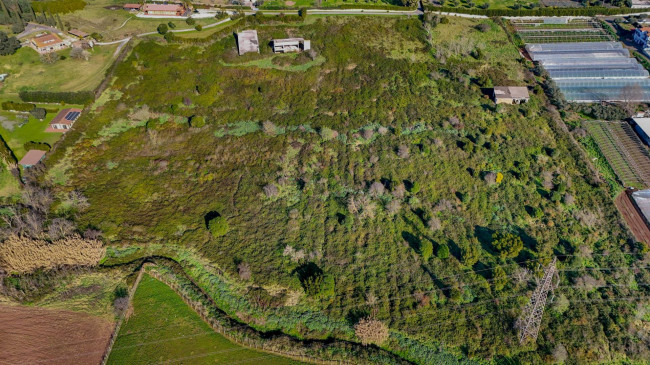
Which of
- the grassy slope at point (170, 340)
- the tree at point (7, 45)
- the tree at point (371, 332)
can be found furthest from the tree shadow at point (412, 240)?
the tree at point (7, 45)

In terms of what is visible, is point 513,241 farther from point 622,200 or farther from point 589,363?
point 622,200

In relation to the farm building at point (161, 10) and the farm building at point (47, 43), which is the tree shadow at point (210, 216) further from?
the farm building at point (161, 10)

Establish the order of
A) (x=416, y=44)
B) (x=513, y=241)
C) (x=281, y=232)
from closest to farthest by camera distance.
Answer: (x=513, y=241) → (x=281, y=232) → (x=416, y=44)

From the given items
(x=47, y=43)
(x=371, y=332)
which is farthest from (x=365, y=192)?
(x=47, y=43)

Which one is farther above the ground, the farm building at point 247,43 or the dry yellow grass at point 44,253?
the farm building at point 247,43

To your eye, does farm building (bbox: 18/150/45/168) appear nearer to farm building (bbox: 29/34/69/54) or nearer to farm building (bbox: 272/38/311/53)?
farm building (bbox: 29/34/69/54)

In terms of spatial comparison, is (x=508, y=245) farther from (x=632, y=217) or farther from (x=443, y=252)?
(x=632, y=217)

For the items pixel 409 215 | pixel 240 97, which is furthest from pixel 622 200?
pixel 240 97
